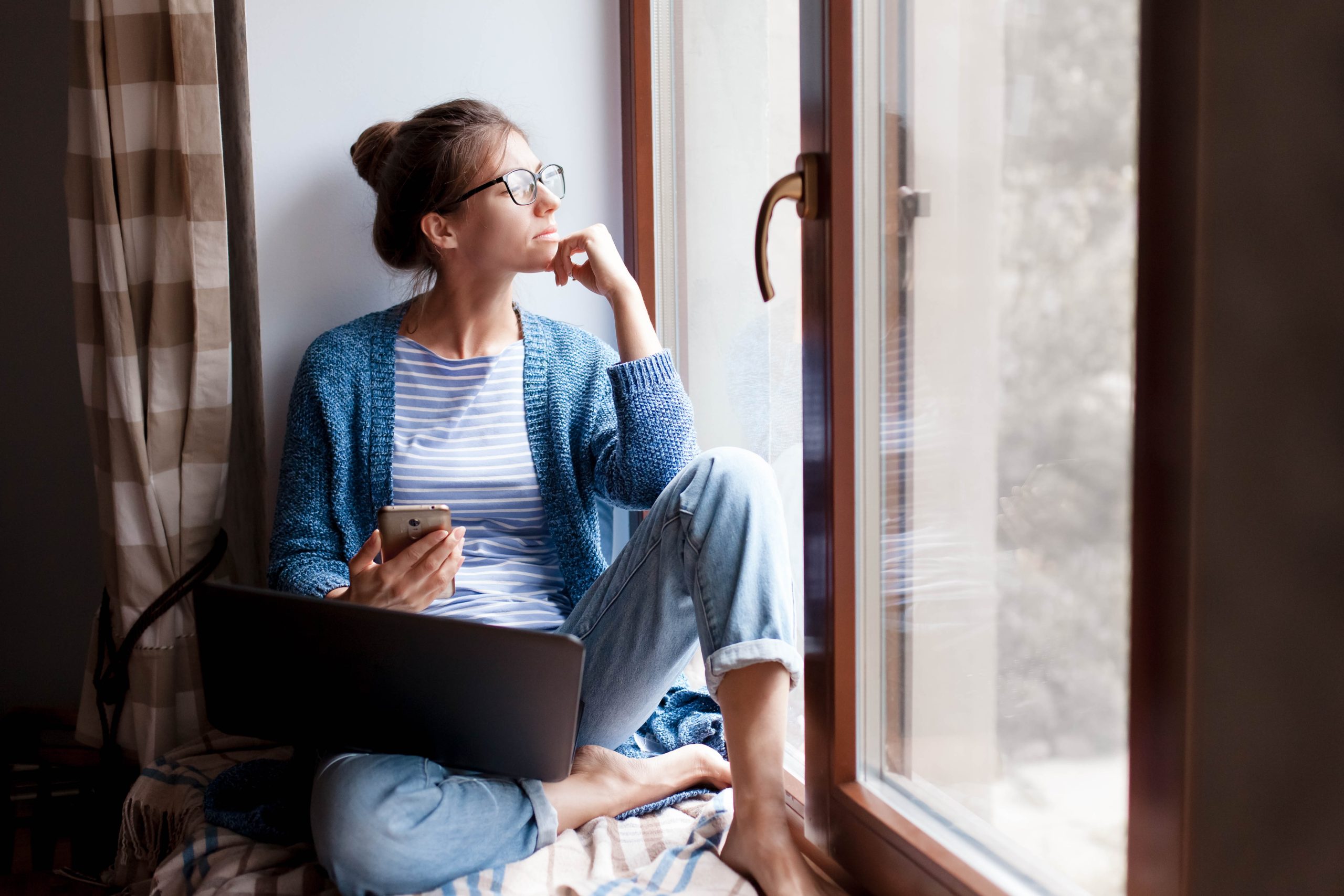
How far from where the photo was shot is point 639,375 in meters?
1.34

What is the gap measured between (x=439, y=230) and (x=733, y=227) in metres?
0.44

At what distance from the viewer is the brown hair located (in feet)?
4.74

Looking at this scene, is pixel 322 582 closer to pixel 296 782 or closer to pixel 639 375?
pixel 296 782

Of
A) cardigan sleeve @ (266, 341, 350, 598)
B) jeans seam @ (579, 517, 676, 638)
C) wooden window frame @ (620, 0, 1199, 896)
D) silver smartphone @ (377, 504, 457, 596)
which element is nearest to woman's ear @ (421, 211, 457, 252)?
cardigan sleeve @ (266, 341, 350, 598)

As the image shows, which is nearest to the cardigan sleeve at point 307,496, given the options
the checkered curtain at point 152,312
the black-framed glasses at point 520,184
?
the checkered curtain at point 152,312

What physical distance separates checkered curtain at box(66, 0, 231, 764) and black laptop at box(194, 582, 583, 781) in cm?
39

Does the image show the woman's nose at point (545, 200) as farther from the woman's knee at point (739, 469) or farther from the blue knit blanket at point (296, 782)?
the blue knit blanket at point (296, 782)

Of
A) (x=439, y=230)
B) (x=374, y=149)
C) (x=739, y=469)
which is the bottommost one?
(x=739, y=469)

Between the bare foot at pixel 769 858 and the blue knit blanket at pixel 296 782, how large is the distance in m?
0.09

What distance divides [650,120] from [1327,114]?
133cm

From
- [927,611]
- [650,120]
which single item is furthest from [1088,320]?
[650,120]

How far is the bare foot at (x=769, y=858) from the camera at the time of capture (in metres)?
1.02

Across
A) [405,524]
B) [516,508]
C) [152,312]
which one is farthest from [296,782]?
[152,312]

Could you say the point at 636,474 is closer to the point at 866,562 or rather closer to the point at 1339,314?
the point at 866,562
